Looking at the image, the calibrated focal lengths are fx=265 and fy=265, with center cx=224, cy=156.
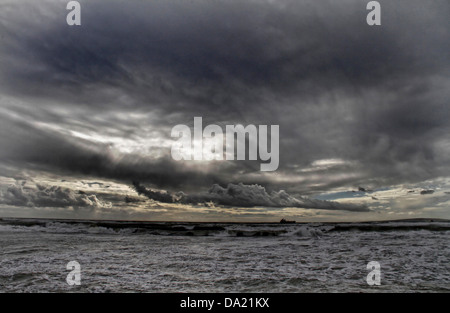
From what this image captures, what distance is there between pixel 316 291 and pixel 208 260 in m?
6.52

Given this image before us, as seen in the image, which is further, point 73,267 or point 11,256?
point 11,256

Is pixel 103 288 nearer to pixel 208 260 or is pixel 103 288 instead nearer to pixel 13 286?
pixel 13 286
